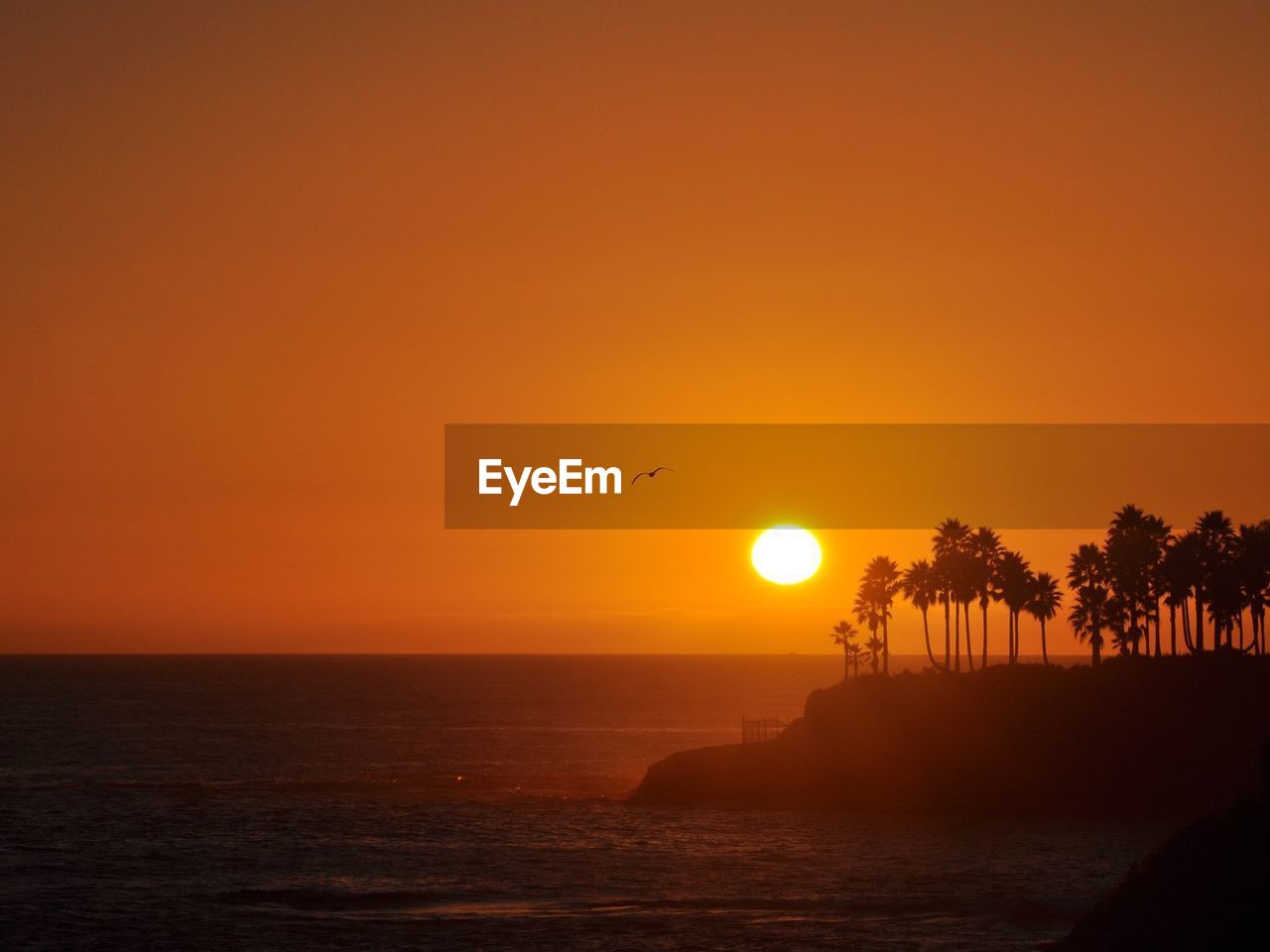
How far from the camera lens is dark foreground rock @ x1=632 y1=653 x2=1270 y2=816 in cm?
9294

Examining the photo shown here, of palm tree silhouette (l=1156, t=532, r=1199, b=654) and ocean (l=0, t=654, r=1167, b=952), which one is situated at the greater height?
palm tree silhouette (l=1156, t=532, r=1199, b=654)

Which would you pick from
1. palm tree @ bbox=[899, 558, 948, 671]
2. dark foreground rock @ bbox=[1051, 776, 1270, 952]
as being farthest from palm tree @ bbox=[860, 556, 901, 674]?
dark foreground rock @ bbox=[1051, 776, 1270, 952]

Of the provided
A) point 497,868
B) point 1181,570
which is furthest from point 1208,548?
point 497,868

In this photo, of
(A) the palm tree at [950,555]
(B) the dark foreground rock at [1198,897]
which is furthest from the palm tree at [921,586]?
(B) the dark foreground rock at [1198,897]

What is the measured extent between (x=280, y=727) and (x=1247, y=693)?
13353 cm

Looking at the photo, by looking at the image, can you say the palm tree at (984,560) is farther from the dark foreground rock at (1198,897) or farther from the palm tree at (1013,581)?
the dark foreground rock at (1198,897)

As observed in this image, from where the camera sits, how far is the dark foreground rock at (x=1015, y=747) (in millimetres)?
92938

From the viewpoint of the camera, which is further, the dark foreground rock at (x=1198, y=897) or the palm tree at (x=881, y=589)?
the palm tree at (x=881, y=589)

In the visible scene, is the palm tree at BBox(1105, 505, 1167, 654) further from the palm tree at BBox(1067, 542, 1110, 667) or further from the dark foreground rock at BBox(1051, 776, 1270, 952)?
the dark foreground rock at BBox(1051, 776, 1270, 952)

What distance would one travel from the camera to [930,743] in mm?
98688

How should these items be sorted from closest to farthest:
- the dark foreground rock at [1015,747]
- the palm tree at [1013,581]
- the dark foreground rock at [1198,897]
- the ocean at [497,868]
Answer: the dark foreground rock at [1198,897] → the ocean at [497,868] → the dark foreground rock at [1015,747] → the palm tree at [1013,581]

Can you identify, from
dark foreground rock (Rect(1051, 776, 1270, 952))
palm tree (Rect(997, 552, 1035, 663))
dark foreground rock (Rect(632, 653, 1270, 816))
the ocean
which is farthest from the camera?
palm tree (Rect(997, 552, 1035, 663))

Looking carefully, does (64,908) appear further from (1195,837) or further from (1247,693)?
(1247,693)

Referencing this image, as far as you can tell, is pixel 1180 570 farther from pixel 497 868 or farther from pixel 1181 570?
pixel 497 868
